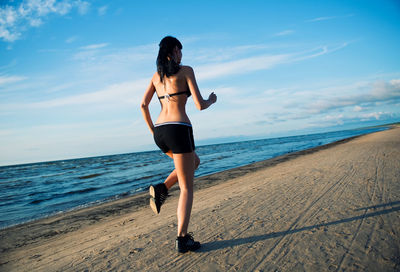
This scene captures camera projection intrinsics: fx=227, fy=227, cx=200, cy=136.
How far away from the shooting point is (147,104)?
2.59 meters

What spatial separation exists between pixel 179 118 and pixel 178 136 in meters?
0.18

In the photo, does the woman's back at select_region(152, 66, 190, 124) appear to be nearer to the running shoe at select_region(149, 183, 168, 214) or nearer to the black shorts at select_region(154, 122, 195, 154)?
the black shorts at select_region(154, 122, 195, 154)

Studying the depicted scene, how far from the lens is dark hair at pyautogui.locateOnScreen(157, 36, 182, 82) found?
221 centimetres

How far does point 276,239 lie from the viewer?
2.50 metres

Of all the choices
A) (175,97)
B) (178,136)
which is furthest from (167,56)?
(178,136)

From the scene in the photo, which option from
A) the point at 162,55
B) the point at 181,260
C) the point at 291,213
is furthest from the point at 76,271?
the point at 291,213

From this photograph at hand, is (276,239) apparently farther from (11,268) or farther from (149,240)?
(11,268)

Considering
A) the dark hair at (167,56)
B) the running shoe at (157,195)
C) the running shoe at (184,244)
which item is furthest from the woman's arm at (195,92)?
the running shoe at (184,244)

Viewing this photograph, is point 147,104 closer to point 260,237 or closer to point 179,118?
point 179,118

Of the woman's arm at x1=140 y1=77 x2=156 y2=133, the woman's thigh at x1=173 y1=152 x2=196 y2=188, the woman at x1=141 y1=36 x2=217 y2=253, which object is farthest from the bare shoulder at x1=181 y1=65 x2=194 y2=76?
the woman's thigh at x1=173 y1=152 x2=196 y2=188

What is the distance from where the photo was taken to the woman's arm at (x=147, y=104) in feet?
8.25

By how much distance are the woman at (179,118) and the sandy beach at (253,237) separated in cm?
48

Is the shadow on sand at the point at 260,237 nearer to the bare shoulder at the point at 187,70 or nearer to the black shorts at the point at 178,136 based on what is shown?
the black shorts at the point at 178,136

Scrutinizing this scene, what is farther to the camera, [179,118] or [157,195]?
[157,195]
